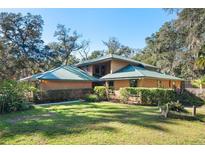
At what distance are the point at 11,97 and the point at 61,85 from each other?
1063 cm

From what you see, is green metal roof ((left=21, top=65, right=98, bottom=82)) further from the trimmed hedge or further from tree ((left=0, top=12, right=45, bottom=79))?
tree ((left=0, top=12, right=45, bottom=79))

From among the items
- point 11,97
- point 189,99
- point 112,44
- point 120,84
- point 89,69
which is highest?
point 112,44

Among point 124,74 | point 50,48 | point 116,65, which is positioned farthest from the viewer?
point 50,48

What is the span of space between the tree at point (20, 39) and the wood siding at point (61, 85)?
16.1 m

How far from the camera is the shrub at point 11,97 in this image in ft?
44.7

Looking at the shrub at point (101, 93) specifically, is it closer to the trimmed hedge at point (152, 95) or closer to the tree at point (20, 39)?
the trimmed hedge at point (152, 95)

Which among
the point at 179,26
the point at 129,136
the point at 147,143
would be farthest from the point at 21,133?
the point at 179,26

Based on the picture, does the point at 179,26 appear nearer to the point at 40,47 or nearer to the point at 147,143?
the point at 147,143

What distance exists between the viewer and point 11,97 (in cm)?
1402

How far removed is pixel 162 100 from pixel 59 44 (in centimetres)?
3311

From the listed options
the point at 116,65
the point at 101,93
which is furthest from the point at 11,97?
the point at 116,65

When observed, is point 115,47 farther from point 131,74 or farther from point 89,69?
point 131,74

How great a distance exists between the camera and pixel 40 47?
136 feet
